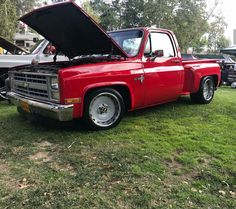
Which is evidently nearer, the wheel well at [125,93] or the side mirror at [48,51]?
the wheel well at [125,93]

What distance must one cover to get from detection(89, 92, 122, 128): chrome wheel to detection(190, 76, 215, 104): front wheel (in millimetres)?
2930

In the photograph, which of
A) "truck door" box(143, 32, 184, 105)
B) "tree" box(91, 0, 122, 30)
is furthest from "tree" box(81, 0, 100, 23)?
"truck door" box(143, 32, 184, 105)

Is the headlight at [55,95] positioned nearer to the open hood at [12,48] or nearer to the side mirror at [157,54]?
the side mirror at [157,54]

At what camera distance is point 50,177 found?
13.0 feet

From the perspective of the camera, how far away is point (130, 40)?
6512 mm

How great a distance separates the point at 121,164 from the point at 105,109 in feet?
5.35

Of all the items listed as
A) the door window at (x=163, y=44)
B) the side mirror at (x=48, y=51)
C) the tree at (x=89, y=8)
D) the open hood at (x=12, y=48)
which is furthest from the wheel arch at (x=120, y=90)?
the tree at (x=89, y=8)

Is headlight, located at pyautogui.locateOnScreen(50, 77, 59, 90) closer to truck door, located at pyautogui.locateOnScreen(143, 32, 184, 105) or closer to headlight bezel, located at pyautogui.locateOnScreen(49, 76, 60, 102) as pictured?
headlight bezel, located at pyautogui.locateOnScreen(49, 76, 60, 102)

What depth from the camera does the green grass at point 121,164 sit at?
11.5 ft

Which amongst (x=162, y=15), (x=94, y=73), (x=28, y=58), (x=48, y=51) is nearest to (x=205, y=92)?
(x=94, y=73)

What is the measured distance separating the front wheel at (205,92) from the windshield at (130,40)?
7.91 ft

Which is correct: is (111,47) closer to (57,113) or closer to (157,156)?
(57,113)

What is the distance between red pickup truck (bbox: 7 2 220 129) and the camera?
206 inches

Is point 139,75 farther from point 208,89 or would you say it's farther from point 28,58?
point 28,58
